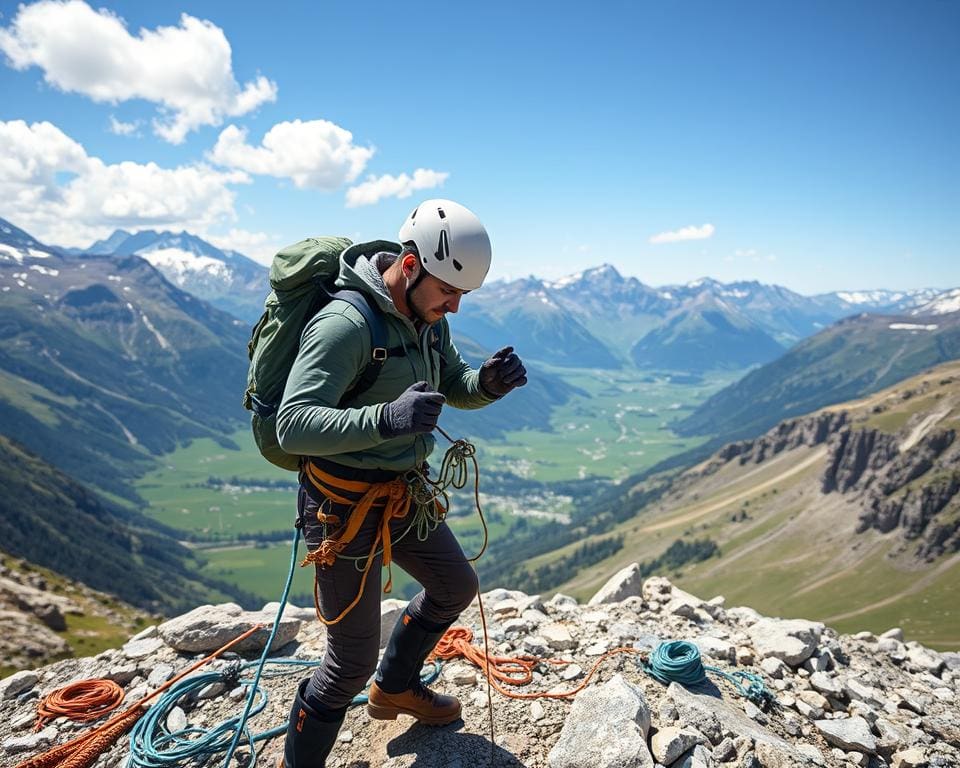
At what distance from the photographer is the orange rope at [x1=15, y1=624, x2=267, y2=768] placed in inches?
269

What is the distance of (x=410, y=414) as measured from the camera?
14.8 feet

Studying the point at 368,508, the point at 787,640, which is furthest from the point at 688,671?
the point at 368,508

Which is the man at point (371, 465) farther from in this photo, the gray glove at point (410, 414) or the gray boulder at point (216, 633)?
the gray boulder at point (216, 633)

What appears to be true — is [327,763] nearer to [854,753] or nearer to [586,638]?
[586,638]

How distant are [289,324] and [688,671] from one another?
6611mm

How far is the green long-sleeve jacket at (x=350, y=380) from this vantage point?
15.0 ft

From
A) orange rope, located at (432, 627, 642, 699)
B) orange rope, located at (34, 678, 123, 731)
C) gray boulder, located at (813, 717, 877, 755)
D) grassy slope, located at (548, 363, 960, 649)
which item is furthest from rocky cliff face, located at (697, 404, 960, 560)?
orange rope, located at (34, 678, 123, 731)

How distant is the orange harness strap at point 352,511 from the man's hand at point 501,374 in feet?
4.57

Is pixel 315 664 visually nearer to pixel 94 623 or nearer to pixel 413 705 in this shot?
pixel 413 705

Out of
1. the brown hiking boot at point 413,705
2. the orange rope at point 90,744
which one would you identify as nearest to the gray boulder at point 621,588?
the brown hiking boot at point 413,705

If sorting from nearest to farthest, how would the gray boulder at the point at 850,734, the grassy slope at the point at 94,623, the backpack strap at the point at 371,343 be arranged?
the backpack strap at the point at 371,343
the gray boulder at the point at 850,734
the grassy slope at the point at 94,623

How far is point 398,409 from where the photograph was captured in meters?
4.57

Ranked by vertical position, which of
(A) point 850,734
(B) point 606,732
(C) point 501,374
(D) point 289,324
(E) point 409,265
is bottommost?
(A) point 850,734

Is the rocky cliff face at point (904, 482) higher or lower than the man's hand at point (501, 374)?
lower
